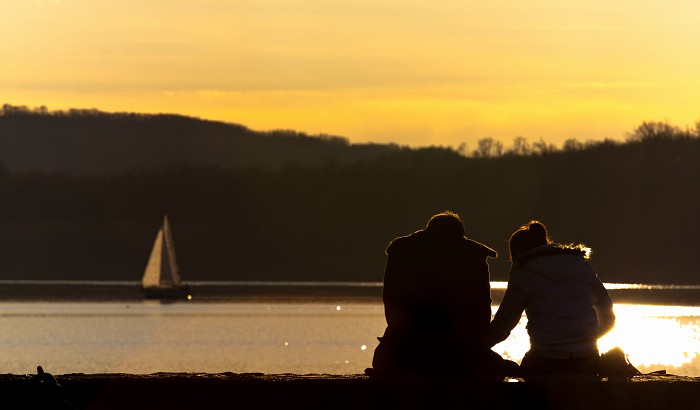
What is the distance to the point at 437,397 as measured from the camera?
683 centimetres

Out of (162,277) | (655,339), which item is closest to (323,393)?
(655,339)

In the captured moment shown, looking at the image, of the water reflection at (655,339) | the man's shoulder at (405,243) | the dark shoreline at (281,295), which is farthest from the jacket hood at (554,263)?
the dark shoreline at (281,295)

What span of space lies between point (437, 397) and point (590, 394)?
2.17 ft

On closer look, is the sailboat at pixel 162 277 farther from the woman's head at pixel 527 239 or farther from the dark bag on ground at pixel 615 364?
the dark bag on ground at pixel 615 364

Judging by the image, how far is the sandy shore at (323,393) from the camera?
6.67 metres

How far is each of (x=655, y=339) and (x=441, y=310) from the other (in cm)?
8252

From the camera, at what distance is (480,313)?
831cm

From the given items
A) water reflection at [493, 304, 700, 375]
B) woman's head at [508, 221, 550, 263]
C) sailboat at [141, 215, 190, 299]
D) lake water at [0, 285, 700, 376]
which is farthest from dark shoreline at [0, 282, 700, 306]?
woman's head at [508, 221, 550, 263]

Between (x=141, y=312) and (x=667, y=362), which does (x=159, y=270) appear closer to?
(x=141, y=312)

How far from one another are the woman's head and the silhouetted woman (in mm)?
212

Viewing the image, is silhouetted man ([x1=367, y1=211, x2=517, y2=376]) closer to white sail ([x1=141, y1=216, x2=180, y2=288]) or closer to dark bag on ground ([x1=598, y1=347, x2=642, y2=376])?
dark bag on ground ([x1=598, y1=347, x2=642, y2=376])

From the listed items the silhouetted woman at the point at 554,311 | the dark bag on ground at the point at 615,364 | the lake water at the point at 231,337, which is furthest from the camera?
the lake water at the point at 231,337

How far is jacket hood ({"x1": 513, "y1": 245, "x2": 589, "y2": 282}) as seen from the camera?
8281 mm

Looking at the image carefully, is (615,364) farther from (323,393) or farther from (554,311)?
(323,393)
